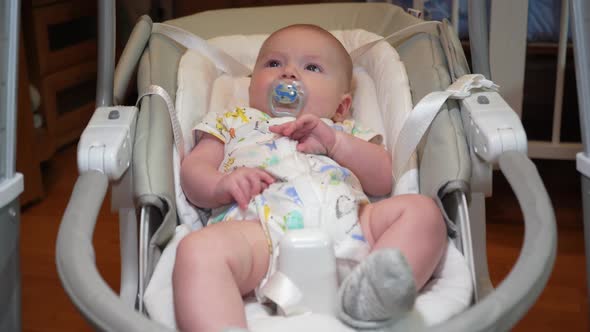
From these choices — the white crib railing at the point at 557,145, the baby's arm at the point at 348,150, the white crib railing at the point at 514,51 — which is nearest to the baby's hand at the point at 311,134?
the baby's arm at the point at 348,150

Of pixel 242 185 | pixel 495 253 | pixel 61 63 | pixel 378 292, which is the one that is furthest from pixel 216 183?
pixel 61 63

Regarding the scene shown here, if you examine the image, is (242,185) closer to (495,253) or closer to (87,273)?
(87,273)

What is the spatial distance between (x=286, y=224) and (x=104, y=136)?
0.87ft

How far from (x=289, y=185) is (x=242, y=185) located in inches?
2.6

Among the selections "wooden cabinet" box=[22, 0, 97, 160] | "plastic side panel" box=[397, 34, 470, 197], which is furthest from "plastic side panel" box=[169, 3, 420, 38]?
"wooden cabinet" box=[22, 0, 97, 160]

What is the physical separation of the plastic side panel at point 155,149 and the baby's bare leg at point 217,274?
0.09 m

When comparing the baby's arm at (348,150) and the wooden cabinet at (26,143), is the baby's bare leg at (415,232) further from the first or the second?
the wooden cabinet at (26,143)

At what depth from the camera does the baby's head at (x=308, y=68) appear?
1.14 m

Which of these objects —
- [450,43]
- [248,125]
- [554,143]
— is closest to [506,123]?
[450,43]

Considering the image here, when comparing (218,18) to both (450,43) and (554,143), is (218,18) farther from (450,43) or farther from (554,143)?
(554,143)

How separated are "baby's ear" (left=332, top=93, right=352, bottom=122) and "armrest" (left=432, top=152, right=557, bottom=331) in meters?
0.44

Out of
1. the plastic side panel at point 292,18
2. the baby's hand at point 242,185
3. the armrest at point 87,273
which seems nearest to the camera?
the armrest at point 87,273

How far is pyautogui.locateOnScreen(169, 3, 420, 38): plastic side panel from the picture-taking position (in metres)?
1.38

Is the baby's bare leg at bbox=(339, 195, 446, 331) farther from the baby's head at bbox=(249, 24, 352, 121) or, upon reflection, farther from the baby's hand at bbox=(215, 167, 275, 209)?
the baby's head at bbox=(249, 24, 352, 121)
